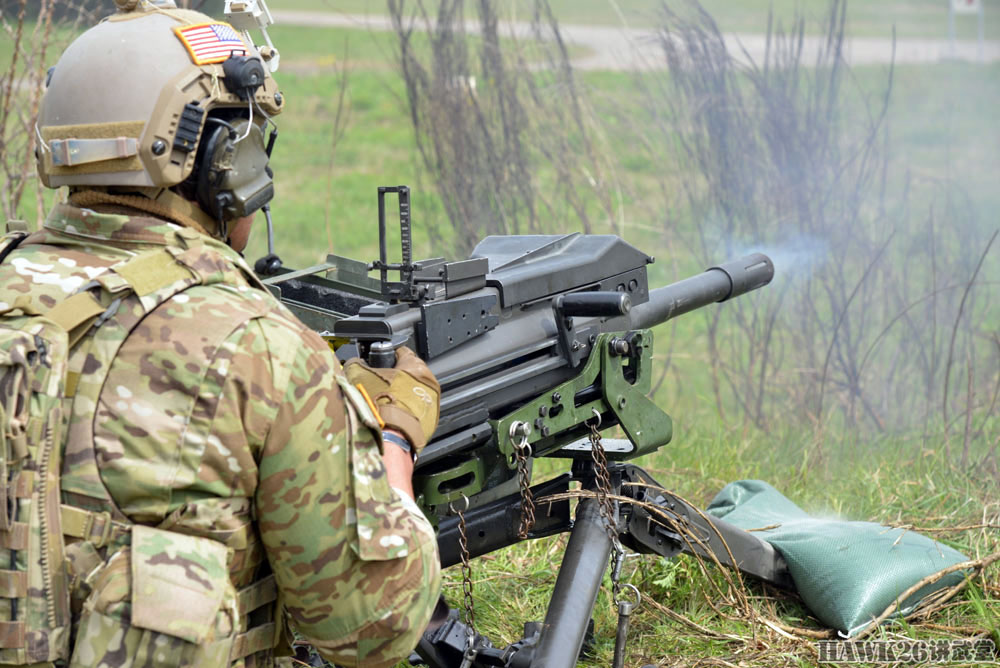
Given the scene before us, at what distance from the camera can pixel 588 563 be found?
3.27 m

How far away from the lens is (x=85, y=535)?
200cm

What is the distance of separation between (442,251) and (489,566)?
2.95 m

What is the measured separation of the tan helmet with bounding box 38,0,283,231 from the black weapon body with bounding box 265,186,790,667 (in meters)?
0.52

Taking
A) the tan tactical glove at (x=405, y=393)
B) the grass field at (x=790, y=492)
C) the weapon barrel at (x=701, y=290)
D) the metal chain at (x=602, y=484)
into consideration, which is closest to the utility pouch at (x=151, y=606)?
the tan tactical glove at (x=405, y=393)

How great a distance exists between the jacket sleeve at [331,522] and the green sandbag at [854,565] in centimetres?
221

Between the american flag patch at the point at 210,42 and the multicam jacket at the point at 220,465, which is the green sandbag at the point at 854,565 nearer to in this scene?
the multicam jacket at the point at 220,465

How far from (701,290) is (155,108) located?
219 cm

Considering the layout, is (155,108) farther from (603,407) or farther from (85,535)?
(603,407)

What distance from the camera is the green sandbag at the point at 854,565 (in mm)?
3922

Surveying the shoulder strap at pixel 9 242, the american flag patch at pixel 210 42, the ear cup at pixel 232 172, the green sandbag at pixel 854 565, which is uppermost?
the american flag patch at pixel 210 42

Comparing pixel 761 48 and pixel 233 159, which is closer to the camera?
pixel 233 159

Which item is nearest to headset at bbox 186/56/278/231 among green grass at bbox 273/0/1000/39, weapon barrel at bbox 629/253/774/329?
weapon barrel at bbox 629/253/774/329

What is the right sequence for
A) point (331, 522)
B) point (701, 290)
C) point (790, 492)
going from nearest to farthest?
point (331, 522), point (701, 290), point (790, 492)

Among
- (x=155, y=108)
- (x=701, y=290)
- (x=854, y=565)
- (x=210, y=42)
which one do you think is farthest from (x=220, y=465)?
(x=854, y=565)
